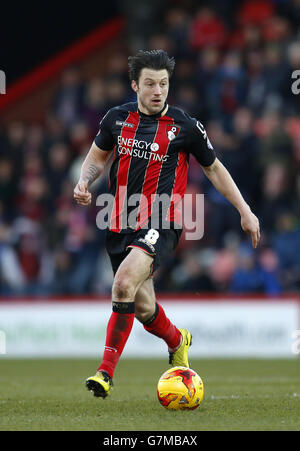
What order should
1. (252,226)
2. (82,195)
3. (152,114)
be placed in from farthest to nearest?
(152,114), (252,226), (82,195)

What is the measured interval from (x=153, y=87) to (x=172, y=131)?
0.37m

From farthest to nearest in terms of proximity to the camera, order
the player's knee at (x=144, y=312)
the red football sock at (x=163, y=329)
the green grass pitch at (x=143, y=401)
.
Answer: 1. the red football sock at (x=163, y=329)
2. the player's knee at (x=144, y=312)
3. the green grass pitch at (x=143, y=401)

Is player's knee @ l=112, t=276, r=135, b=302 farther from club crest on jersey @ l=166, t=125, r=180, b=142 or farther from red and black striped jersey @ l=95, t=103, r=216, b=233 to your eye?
club crest on jersey @ l=166, t=125, r=180, b=142

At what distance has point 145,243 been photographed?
654cm

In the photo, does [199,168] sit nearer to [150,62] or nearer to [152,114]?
[152,114]

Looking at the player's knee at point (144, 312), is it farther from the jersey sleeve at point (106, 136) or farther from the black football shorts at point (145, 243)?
the jersey sleeve at point (106, 136)

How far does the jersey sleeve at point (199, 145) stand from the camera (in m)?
6.89

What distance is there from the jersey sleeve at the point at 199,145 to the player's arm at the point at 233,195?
0.06 meters

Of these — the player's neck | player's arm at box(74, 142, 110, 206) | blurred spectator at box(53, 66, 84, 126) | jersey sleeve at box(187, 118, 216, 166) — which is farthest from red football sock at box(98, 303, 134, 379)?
blurred spectator at box(53, 66, 84, 126)

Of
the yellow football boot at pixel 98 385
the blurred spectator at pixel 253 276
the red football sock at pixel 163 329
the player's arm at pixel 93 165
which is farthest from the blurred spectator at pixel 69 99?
the yellow football boot at pixel 98 385

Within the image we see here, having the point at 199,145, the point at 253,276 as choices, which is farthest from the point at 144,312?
the point at 253,276

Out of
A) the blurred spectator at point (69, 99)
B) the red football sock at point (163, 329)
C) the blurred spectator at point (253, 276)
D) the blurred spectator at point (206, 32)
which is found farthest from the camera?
the blurred spectator at point (69, 99)

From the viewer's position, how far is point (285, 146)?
13.3m

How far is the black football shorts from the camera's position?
655 cm
